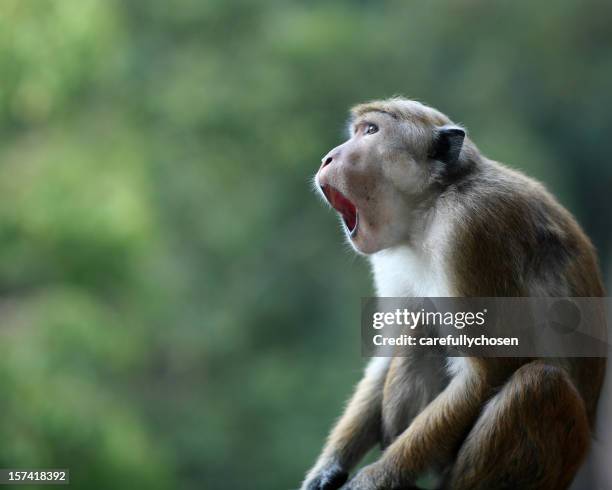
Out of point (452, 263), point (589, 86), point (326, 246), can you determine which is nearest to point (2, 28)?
point (326, 246)

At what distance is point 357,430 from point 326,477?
0.14 meters

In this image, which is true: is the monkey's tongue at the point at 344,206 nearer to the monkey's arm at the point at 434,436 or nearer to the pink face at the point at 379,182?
the pink face at the point at 379,182

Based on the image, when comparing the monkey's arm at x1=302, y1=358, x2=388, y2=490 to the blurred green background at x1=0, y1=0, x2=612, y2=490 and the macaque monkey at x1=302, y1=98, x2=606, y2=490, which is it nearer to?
the macaque monkey at x1=302, y1=98, x2=606, y2=490

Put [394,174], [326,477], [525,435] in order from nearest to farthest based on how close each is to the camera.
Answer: [525,435], [394,174], [326,477]

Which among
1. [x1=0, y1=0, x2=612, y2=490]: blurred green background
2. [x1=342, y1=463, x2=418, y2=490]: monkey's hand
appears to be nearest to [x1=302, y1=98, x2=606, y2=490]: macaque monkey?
[x1=342, y1=463, x2=418, y2=490]: monkey's hand

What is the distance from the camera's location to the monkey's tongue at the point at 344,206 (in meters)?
1.86

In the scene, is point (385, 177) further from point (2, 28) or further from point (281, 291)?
point (281, 291)

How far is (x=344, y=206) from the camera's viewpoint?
1.88m

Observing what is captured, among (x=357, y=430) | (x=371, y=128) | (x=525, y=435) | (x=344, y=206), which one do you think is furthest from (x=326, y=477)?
(x=371, y=128)

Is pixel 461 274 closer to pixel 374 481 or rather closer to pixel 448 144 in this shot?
pixel 448 144

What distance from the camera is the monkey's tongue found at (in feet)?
6.12

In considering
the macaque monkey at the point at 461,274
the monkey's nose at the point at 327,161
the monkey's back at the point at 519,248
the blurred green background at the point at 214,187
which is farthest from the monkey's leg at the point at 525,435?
the blurred green background at the point at 214,187

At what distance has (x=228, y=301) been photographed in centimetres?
537

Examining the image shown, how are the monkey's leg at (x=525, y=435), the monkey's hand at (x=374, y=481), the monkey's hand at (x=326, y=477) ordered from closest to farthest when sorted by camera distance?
the monkey's leg at (x=525, y=435) < the monkey's hand at (x=374, y=481) < the monkey's hand at (x=326, y=477)
